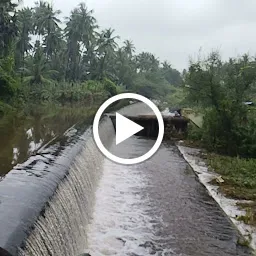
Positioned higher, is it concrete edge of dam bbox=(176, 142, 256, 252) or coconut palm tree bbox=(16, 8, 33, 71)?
coconut palm tree bbox=(16, 8, 33, 71)

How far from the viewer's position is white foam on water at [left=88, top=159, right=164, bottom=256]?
19.3 ft

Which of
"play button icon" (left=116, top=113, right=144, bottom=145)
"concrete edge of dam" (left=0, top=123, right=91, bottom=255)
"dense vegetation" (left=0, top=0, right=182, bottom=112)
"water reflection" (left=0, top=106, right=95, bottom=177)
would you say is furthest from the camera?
"dense vegetation" (left=0, top=0, right=182, bottom=112)

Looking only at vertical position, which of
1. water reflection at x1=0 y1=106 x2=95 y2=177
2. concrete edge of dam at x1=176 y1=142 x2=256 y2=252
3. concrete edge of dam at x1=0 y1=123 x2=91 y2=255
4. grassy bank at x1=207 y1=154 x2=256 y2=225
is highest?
concrete edge of dam at x1=0 y1=123 x2=91 y2=255

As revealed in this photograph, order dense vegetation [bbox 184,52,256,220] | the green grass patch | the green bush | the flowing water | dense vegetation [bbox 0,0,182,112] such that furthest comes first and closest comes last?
the green bush, dense vegetation [bbox 0,0,182,112], dense vegetation [bbox 184,52,256,220], the green grass patch, the flowing water

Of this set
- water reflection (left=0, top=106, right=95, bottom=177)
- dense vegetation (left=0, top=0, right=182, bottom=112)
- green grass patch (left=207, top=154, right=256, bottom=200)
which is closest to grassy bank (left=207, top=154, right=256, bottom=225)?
green grass patch (left=207, top=154, right=256, bottom=200)

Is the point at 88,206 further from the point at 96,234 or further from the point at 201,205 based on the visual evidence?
the point at 201,205

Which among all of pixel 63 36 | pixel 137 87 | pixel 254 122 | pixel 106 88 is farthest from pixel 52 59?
pixel 254 122

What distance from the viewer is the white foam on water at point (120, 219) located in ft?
19.3

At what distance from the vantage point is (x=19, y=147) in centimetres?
1318

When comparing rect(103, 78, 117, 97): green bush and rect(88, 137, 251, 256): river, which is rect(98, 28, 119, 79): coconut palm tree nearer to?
rect(103, 78, 117, 97): green bush

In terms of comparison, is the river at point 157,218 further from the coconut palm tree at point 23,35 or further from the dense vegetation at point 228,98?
the coconut palm tree at point 23,35

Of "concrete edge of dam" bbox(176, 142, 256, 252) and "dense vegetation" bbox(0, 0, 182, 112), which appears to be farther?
"dense vegetation" bbox(0, 0, 182, 112)

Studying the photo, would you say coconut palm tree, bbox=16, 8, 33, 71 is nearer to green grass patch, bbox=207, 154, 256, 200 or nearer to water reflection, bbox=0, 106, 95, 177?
water reflection, bbox=0, 106, 95, 177

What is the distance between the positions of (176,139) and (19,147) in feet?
22.0
